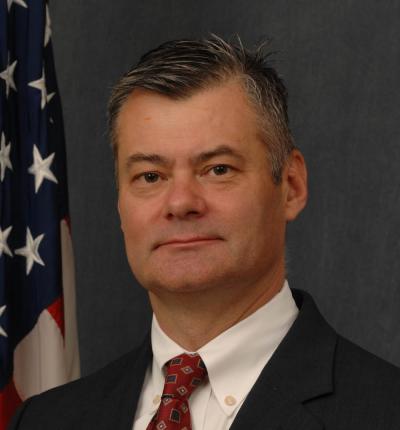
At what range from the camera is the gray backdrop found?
12.9 feet

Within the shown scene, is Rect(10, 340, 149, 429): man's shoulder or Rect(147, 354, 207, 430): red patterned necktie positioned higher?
Rect(147, 354, 207, 430): red patterned necktie

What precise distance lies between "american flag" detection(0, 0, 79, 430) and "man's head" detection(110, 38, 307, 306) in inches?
42.5

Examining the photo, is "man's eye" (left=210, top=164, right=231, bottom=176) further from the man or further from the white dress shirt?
the white dress shirt

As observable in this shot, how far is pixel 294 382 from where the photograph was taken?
2.27 meters

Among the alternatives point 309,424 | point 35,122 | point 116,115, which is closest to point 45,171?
point 35,122

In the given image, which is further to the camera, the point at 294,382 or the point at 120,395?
the point at 120,395

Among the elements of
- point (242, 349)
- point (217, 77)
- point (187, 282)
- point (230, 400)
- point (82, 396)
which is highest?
point (217, 77)

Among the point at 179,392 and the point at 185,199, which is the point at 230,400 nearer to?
the point at 179,392

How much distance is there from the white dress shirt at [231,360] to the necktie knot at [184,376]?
0.07 feet

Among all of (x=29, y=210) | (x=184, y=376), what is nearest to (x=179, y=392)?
(x=184, y=376)

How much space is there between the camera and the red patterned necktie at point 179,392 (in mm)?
2285

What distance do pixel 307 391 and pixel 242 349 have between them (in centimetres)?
19

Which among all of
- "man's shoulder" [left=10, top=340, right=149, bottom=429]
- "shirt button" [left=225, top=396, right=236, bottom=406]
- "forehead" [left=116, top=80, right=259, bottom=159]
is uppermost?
"forehead" [left=116, top=80, right=259, bottom=159]

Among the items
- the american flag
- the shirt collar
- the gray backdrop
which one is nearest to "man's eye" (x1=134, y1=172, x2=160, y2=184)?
the shirt collar
